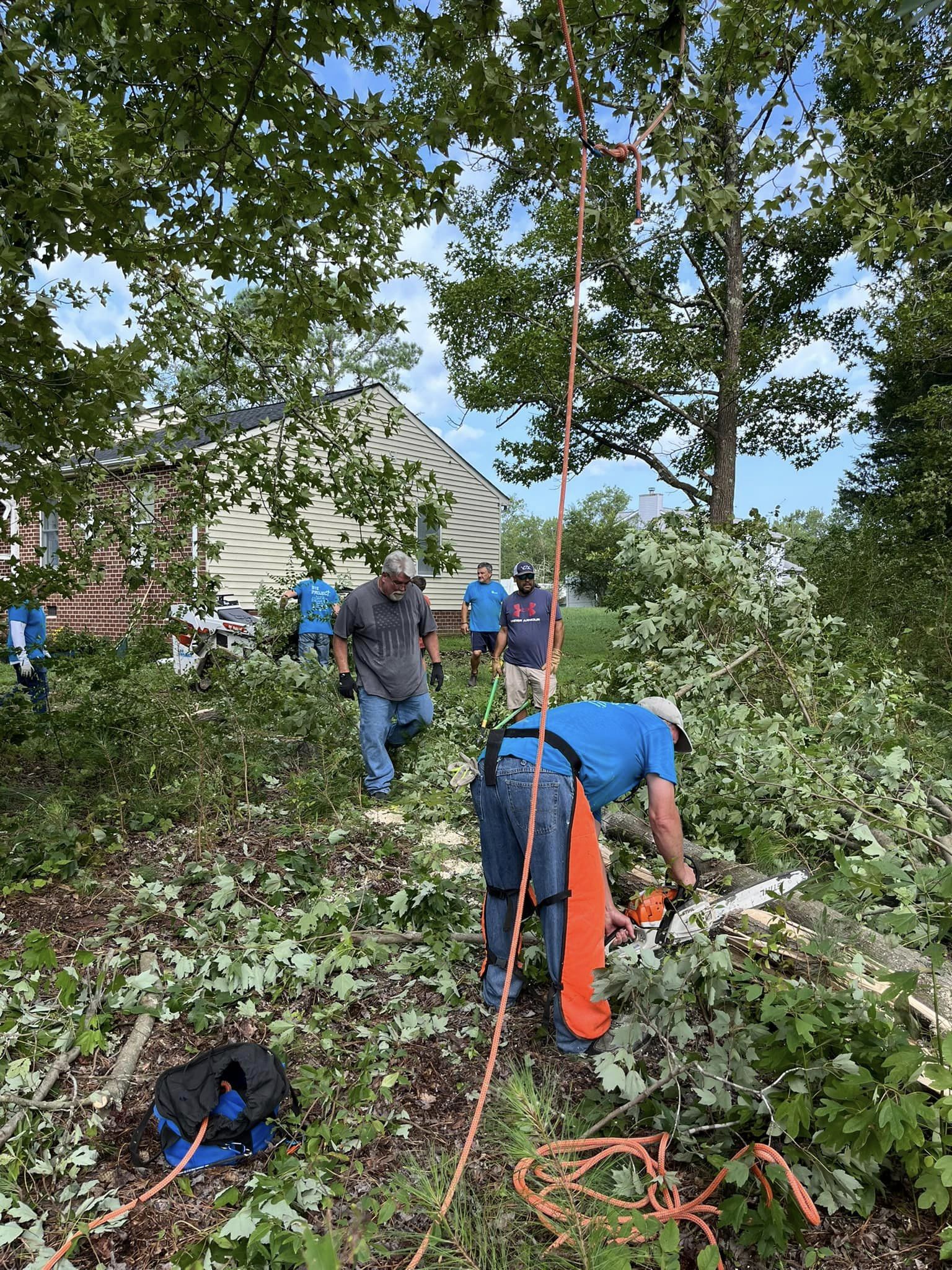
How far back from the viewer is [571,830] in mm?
2865

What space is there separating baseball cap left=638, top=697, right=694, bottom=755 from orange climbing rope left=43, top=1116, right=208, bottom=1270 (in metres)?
2.20

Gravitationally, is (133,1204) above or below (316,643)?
below

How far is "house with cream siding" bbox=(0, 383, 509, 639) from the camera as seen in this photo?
6312 millimetres

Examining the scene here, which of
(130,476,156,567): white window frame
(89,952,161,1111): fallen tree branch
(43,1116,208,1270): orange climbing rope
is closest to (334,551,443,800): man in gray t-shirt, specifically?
(130,476,156,567): white window frame

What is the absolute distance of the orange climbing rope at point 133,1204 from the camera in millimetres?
2084

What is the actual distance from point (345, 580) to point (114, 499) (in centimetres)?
591

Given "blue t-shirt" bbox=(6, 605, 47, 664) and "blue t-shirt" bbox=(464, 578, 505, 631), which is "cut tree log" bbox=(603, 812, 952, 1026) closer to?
"blue t-shirt" bbox=(6, 605, 47, 664)

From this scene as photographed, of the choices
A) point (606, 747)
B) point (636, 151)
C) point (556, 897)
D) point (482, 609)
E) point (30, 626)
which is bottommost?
point (556, 897)

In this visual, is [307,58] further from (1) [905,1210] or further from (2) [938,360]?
(2) [938,360]

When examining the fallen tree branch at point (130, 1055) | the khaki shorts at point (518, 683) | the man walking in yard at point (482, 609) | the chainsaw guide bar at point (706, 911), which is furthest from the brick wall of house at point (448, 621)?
the chainsaw guide bar at point (706, 911)

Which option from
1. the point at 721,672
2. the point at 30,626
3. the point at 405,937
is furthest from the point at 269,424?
the point at 405,937

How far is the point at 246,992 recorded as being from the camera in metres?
3.41

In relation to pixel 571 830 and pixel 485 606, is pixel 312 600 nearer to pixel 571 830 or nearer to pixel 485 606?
pixel 485 606

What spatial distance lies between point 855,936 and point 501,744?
1462mm
